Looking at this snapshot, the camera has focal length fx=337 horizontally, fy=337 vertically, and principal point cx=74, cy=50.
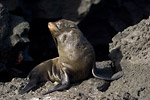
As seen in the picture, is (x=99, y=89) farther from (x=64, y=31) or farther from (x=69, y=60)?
(x=64, y=31)

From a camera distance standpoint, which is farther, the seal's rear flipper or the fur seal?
the fur seal

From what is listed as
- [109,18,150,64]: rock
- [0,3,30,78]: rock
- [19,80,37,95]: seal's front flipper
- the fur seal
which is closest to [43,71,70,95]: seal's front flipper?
the fur seal

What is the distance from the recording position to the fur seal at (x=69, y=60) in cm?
476

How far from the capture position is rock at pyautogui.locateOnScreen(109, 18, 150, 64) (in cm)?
491

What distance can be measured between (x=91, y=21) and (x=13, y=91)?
6.46 m

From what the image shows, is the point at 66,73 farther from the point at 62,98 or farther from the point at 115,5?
the point at 115,5

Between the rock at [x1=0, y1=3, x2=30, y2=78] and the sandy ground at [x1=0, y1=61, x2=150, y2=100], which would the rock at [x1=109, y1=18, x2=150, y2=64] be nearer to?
the sandy ground at [x1=0, y1=61, x2=150, y2=100]

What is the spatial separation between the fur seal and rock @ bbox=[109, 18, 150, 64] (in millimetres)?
444

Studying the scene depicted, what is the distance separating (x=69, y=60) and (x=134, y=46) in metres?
1.02

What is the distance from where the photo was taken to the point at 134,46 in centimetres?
505

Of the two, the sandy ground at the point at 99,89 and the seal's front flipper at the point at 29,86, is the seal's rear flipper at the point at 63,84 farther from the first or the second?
the seal's front flipper at the point at 29,86

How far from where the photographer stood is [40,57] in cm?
970

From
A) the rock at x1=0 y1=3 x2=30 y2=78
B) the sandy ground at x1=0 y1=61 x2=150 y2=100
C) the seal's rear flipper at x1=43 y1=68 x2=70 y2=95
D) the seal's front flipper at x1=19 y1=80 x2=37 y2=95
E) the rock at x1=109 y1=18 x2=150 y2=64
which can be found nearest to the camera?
the sandy ground at x1=0 y1=61 x2=150 y2=100

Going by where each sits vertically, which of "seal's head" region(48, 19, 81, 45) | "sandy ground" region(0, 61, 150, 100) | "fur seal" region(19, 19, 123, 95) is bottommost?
"sandy ground" region(0, 61, 150, 100)
